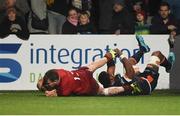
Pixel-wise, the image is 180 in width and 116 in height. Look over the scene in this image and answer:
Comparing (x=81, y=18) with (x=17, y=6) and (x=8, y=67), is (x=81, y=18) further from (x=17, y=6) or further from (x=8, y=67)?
(x=8, y=67)

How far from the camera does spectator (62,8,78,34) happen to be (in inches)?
541

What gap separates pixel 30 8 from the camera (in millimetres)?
14266

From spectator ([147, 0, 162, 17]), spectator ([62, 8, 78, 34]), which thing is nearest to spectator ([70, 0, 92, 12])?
spectator ([62, 8, 78, 34])

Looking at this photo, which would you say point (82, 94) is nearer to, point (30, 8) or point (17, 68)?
point (17, 68)

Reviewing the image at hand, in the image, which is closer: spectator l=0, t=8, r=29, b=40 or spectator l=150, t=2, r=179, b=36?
spectator l=0, t=8, r=29, b=40

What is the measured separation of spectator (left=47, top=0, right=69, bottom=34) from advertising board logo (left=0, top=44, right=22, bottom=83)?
125cm

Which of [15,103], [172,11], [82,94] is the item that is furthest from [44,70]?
[172,11]

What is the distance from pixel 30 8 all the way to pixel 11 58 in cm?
151

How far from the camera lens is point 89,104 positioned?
1057 centimetres

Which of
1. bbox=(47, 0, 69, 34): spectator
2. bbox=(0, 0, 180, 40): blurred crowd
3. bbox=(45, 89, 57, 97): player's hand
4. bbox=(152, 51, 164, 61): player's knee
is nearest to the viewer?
bbox=(45, 89, 57, 97): player's hand

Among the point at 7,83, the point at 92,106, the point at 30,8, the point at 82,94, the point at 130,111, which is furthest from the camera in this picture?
the point at 30,8

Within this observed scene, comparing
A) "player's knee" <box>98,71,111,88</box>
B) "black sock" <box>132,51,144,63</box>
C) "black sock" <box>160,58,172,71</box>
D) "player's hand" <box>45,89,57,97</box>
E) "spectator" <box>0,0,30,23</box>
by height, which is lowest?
"player's hand" <box>45,89,57,97</box>

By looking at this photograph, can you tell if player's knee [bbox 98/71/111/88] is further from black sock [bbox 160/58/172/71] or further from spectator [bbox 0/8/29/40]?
spectator [bbox 0/8/29/40]

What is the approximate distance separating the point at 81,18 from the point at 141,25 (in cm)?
136
